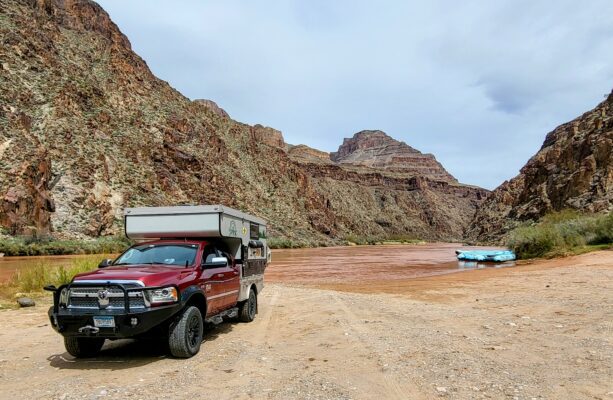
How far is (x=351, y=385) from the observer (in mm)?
5812

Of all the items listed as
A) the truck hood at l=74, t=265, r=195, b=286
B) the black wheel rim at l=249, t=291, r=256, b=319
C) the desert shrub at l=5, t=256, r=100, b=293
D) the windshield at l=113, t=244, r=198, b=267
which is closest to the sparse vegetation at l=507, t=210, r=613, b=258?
the black wheel rim at l=249, t=291, r=256, b=319

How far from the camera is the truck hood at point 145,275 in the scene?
6.84 metres

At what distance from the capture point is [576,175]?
56.9 m

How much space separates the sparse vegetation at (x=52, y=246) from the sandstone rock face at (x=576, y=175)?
43766 mm

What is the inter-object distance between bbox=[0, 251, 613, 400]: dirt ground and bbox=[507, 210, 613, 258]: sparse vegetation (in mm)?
20632

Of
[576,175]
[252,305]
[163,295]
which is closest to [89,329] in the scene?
[163,295]

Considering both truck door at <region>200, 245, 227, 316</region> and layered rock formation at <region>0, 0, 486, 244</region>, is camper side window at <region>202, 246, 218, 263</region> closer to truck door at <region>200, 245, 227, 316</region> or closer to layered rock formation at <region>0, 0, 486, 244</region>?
truck door at <region>200, 245, 227, 316</region>

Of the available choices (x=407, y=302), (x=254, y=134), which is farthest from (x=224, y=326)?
(x=254, y=134)

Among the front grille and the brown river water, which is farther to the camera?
the brown river water

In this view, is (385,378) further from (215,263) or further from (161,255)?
(161,255)

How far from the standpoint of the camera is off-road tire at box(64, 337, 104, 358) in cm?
720

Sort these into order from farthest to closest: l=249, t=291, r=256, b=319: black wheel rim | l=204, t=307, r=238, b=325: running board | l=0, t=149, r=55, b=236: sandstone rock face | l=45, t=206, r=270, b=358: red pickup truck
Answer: l=0, t=149, r=55, b=236: sandstone rock face < l=249, t=291, r=256, b=319: black wheel rim < l=204, t=307, r=238, b=325: running board < l=45, t=206, r=270, b=358: red pickup truck

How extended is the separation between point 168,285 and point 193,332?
37.8 inches

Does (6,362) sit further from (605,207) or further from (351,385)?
(605,207)
